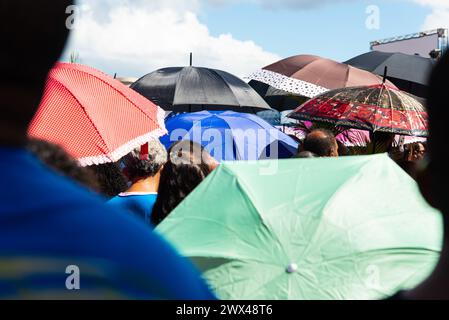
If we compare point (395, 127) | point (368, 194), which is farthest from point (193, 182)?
point (395, 127)

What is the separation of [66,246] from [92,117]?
118 inches

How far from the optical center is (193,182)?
3240 mm

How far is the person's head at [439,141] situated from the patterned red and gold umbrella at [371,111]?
171 inches

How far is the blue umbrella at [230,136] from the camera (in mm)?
7973

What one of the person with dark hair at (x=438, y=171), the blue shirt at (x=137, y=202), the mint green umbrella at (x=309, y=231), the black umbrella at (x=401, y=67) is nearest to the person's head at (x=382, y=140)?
the blue shirt at (x=137, y=202)

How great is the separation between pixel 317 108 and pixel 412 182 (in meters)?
3.79

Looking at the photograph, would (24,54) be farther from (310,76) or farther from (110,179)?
(310,76)

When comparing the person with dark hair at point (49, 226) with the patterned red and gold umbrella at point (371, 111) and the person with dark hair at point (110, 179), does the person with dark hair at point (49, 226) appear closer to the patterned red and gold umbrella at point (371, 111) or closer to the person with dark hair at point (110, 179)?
the person with dark hair at point (110, 179)

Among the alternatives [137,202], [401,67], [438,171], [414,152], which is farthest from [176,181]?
[401,67]

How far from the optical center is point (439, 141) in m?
1.26

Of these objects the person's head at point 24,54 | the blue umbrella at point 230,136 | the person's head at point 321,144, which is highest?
the person's head at point 24,54

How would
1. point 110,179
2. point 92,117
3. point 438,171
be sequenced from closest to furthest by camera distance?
1. point 438,171
2. point 92,117
3. point 110,179

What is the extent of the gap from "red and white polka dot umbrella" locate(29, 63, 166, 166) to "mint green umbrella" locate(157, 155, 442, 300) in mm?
1484

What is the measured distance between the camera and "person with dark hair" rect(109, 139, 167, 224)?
3.74m
